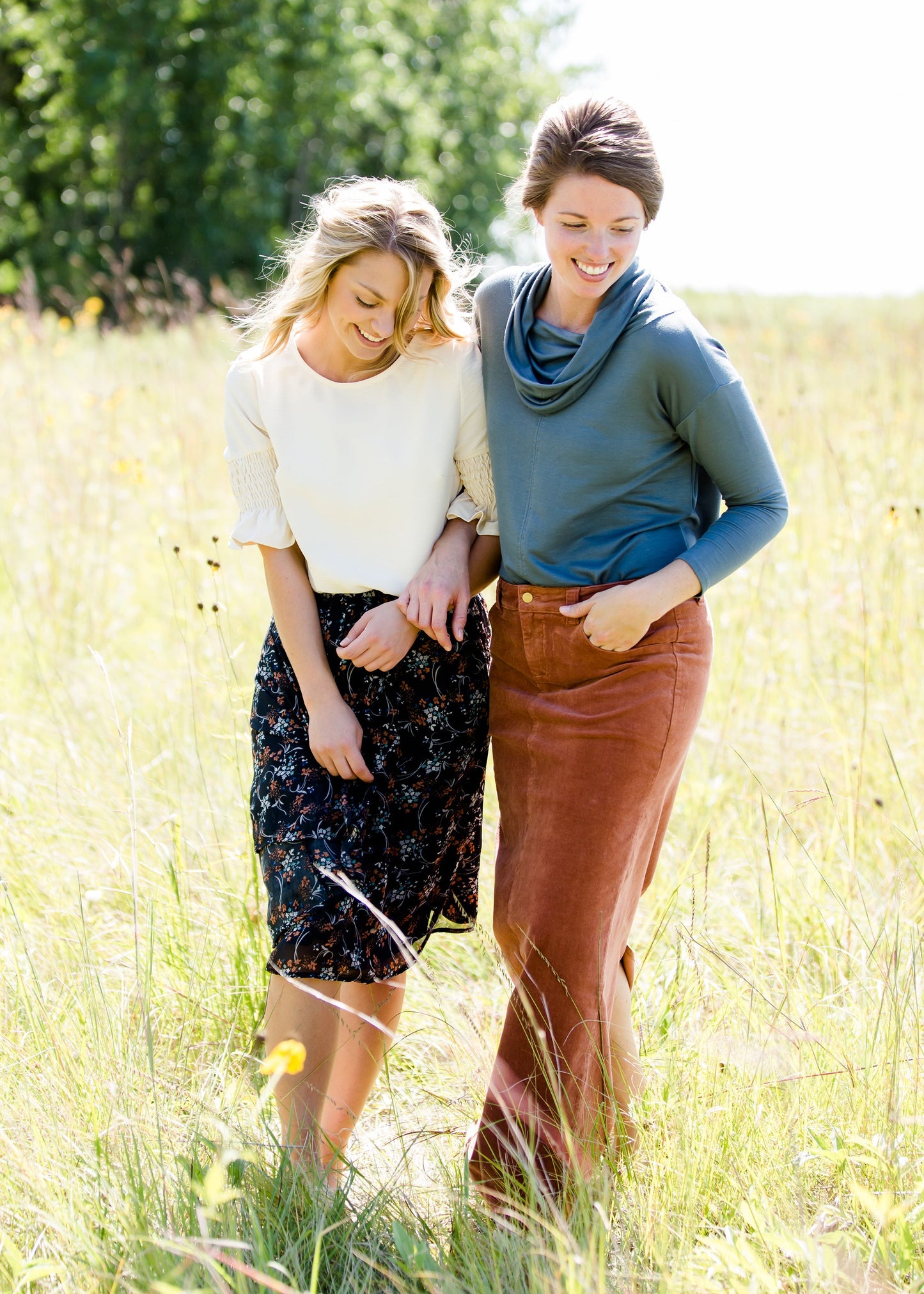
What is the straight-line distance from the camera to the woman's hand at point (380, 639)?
186 cm

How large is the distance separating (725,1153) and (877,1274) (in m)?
0.30

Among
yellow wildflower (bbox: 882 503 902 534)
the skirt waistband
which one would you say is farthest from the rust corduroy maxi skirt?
yellow wildflower (bbox: 882 503 902 534)

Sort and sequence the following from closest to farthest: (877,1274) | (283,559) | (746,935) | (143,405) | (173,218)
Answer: (877,1274), (283,559), (746,935), (143,405), (173,218)

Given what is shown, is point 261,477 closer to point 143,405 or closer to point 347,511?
point 347,511

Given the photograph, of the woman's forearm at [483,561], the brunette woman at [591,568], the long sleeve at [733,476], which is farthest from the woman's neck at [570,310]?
the woman's forearm at [483,561]

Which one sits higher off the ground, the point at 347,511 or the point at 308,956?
the point at 347,511

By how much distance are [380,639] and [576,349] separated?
0.60 meters

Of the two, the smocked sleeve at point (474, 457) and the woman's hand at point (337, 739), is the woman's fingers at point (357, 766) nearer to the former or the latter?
the woman's hand at point (337, 739)

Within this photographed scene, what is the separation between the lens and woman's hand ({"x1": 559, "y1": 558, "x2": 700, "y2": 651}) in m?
1.72

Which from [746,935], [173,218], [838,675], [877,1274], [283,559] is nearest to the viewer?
[877,1274]

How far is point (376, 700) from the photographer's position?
76.3 inches

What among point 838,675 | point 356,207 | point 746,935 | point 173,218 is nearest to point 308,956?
point 746,935

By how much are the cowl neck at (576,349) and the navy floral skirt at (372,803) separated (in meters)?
0.45

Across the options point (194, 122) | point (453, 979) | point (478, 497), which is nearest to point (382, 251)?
point (478, 497)
